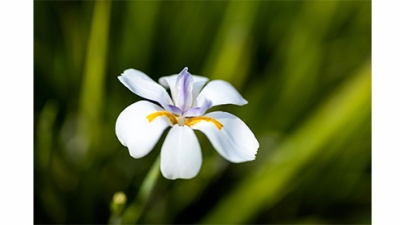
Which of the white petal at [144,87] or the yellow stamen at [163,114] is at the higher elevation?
the white petal at [144,87]

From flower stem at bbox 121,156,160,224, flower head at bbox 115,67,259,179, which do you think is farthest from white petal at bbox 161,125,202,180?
flower stem at bbox 121,156,160,224

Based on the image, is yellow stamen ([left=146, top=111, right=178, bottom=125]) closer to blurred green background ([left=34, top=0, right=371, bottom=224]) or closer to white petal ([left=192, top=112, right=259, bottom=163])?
white petal ([left=192, top=112, right=259, bottom=163])

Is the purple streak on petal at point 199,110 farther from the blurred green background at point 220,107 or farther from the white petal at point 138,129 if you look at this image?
the blurred green background at point 220,107

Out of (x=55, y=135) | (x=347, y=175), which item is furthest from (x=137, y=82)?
(x=347, y=175)

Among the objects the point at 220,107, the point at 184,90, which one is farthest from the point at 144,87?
the point at 220,107

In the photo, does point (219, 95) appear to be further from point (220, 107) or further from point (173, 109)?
point (220, 107)

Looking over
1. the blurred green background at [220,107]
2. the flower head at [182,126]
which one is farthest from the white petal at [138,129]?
the blurred green background at [220,107]
